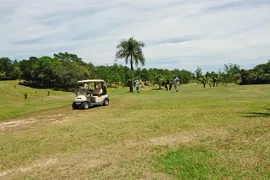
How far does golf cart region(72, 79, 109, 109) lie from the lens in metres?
19.1

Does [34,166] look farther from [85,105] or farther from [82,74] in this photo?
[82,74]

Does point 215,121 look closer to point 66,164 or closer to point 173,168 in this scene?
point 173,168

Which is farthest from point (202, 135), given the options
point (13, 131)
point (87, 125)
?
Result: point (13, 131)

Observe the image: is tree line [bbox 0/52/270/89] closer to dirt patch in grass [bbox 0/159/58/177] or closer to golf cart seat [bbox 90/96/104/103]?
golf cart seat [bbox 90/96/104/103]

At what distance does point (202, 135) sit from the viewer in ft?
30.0

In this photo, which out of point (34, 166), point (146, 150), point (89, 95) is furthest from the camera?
point (89, 95)

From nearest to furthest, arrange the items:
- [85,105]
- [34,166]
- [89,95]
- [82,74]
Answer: [34,166] → [85,105] → [89,95] → [82,74]

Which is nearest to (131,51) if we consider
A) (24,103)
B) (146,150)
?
(24,103)

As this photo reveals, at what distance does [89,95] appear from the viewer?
19547 mm

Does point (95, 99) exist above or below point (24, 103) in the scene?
above

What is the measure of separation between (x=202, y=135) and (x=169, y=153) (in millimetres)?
2146

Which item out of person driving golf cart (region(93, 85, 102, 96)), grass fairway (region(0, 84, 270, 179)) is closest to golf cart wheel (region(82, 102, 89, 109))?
person driving golf cart (region(93, 85, 102, 96))

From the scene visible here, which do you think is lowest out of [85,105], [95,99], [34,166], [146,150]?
[34,166]

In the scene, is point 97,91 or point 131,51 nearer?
point 97,91
